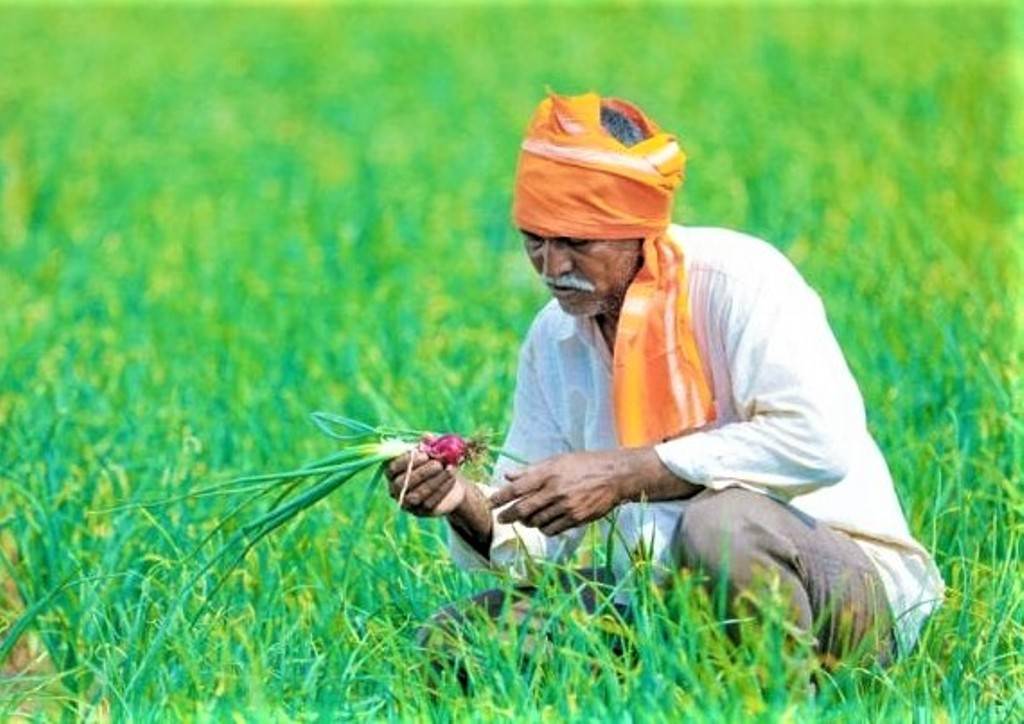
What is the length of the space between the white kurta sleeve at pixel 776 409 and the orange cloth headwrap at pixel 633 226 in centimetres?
11

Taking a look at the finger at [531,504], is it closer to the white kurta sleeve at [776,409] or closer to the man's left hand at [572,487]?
the man's left hand at [572,487]

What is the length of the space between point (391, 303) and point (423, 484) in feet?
9.97

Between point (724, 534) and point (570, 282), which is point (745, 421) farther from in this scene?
point (570, 282)

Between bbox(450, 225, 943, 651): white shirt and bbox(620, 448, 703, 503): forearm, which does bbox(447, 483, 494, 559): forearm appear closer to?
bbox(450, 225, 943, 651): white shirt

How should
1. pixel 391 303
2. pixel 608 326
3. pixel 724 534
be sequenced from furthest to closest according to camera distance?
pixel 391 303
pixel 608 326
pixel 724 534

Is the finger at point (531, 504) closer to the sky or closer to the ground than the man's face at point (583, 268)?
closer to the ground

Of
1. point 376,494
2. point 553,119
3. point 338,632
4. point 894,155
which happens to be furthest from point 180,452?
point 894,155

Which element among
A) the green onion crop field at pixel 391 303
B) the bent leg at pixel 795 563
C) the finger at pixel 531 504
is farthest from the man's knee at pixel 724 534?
the finger at pixel 531 504

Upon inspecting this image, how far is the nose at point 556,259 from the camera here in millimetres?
4477

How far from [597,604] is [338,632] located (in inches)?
18.0

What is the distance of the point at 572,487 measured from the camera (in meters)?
4.31

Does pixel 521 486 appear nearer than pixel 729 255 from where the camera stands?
Yes

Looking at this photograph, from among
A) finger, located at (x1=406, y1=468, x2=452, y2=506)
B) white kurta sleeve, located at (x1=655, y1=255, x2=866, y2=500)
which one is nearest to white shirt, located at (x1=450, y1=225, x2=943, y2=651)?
white kurta sleeve, located at (x1=655, y1=255, x2=866, y2=500)

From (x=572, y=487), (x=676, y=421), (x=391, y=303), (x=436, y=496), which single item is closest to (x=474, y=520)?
(x=436, y=496)
